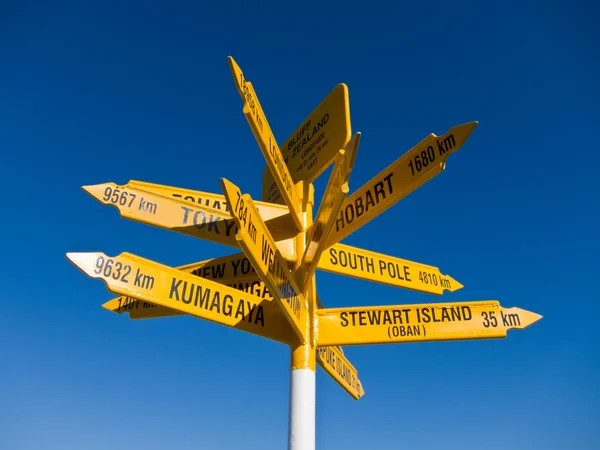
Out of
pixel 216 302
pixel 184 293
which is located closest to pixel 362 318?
pixel 216 302

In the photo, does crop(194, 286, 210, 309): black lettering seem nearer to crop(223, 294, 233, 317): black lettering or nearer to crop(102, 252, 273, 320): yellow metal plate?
crop(223, 294, 233, 317): black lettering

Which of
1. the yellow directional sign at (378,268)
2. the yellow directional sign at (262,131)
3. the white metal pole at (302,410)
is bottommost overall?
the white metal pole at (302,410)

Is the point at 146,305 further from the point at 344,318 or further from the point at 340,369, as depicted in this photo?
the point at 340,369

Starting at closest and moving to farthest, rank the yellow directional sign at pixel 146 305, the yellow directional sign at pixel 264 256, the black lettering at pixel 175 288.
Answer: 1. the yellow directional sign at pixel 264 256
2. the black lettering at pixel 175 288
3. the yellow directional sign at pixel 146 305

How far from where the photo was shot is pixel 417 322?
14.4 ft

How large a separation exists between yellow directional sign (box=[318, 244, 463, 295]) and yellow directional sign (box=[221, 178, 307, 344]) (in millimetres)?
676

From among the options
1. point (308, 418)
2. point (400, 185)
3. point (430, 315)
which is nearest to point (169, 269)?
point (308, 418)

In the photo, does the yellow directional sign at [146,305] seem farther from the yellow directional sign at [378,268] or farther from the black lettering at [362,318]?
the black lettering at [362,318]

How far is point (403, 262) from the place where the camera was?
5133mm

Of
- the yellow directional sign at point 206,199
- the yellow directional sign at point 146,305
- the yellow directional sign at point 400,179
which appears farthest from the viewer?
the yellow directional sign at point 146,305

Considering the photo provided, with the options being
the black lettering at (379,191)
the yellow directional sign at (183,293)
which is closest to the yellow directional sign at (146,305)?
the yellow directional sign at (183,293)

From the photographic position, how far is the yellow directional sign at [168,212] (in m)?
4.39

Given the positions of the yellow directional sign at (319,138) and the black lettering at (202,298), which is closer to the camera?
the black lettering at (202,298)

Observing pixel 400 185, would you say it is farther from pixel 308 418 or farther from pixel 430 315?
pixel 308 418
